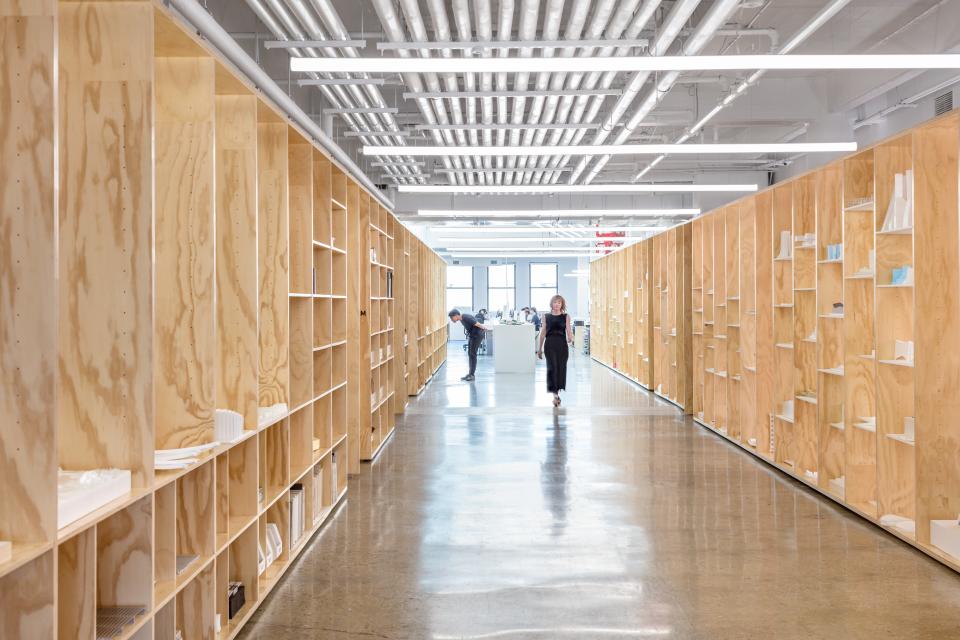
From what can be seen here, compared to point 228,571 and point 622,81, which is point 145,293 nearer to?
point 228,571

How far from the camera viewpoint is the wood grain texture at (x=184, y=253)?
134 inches

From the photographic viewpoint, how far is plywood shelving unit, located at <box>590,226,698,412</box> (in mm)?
11227

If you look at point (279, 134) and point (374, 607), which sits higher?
point (279, 134)

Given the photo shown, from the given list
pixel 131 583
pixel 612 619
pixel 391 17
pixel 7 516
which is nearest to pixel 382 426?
pixel 391 17

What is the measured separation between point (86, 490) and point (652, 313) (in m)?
12.1

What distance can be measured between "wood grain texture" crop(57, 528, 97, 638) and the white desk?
49.7 ft

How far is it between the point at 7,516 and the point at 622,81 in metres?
8.54

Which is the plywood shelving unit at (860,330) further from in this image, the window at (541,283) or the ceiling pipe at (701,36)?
the window at (541,283)

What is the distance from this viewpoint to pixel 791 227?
7.38m

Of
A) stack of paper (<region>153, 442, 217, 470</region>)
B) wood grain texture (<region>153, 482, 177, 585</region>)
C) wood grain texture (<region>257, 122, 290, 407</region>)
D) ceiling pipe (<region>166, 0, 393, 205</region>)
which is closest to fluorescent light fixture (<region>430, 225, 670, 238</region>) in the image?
ceiling pipe (<region>166, 0, 393, 205</region>)

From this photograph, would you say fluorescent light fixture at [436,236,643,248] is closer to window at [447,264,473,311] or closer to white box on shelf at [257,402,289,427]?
window at [447,264,473,311]

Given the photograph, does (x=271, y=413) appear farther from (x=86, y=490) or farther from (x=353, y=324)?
(x=353, y=324)

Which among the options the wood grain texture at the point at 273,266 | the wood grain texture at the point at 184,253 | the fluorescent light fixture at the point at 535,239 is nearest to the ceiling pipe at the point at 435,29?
the wood grain texture at the point at 273,266

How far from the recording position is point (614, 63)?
16.7 ft
